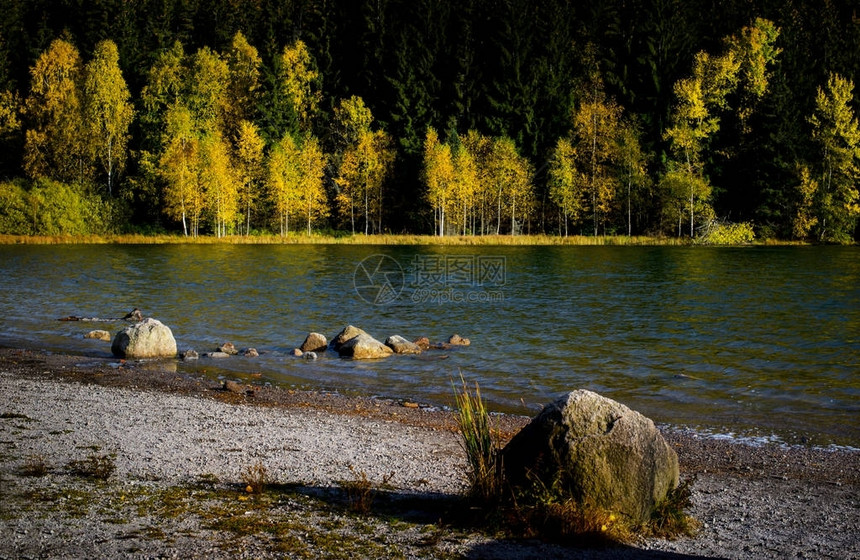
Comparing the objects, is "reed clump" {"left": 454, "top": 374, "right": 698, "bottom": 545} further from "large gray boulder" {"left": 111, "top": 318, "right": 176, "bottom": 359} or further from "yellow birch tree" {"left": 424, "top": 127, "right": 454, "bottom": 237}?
"yellow birch tree" {"left": 424, "top": 127, "right": 454, "bottom": 237}

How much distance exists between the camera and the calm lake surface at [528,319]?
16.7 metres

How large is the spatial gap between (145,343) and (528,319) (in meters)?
13.5

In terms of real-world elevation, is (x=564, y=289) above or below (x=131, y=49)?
below

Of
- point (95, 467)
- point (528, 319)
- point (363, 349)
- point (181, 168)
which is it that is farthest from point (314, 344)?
point (181, 168)

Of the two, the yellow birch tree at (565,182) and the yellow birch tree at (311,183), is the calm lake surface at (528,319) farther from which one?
the yellow birch tree at (311,183)

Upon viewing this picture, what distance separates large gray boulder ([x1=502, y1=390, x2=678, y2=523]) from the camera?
792 centimetres

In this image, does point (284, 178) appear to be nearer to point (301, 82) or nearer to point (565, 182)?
point (301, 82)

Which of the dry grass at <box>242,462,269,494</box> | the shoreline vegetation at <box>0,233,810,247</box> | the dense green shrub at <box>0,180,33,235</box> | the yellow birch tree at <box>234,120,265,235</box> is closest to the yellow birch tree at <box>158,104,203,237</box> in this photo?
the shoreline vegetation at <box>0,233,810,247</box>

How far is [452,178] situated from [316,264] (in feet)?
78.8

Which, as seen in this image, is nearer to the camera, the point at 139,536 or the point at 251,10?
the point at 139,536

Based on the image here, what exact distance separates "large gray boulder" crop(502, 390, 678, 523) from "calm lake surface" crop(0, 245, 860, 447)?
6.33m

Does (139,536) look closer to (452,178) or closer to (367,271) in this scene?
(367,271)

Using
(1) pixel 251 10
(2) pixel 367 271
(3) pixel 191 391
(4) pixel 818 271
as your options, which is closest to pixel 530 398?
(3) pixel 191 391

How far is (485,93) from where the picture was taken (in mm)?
78688
